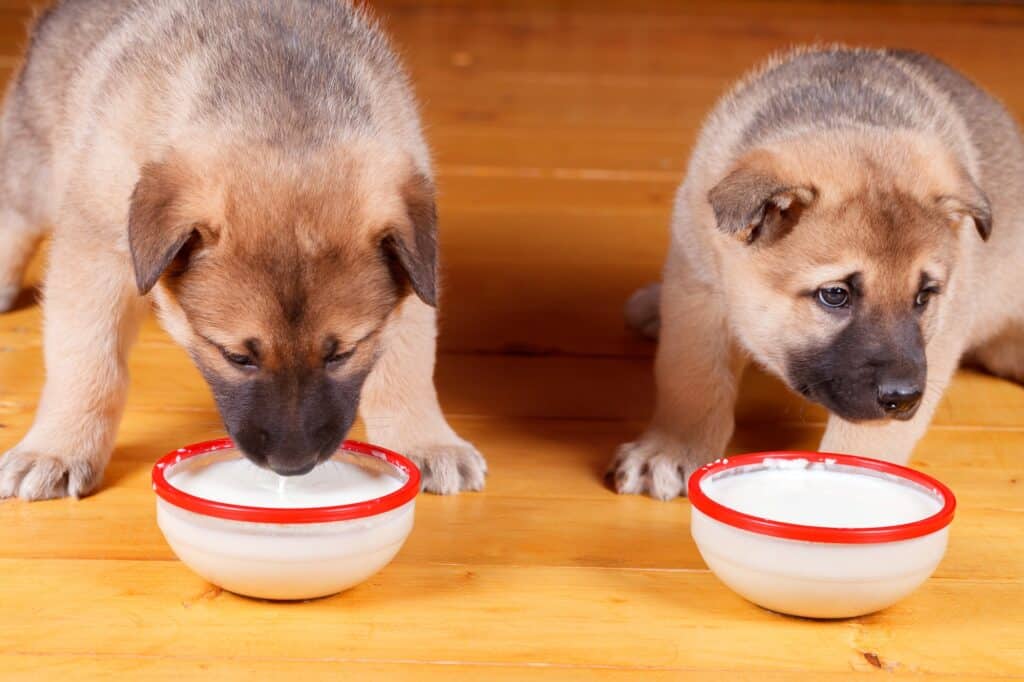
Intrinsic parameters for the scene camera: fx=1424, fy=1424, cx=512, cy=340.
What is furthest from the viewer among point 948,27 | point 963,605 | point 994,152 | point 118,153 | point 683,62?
point 948,27

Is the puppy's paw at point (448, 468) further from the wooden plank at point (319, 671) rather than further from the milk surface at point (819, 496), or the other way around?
the wooden plank at point (319, 671)

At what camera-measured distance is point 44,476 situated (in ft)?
9.60

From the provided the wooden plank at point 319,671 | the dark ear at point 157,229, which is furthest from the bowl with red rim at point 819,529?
the dark ear at point 157,229

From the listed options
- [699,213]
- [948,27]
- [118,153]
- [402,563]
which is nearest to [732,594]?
[402,563]

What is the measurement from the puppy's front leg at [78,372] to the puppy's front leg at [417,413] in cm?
53

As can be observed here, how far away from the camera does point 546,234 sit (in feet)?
16.5

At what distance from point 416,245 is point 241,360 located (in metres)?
0.37

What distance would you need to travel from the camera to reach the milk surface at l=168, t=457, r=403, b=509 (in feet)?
8.35

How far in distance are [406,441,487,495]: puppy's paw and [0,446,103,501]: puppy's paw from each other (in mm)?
687

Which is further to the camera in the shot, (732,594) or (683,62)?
(683,62)

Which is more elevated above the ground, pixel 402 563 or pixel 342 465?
pixel 342 465

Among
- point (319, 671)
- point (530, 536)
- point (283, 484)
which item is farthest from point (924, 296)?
point (319, 671)

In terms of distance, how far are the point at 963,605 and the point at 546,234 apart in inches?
105

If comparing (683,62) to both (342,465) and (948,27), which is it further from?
(342,465)
